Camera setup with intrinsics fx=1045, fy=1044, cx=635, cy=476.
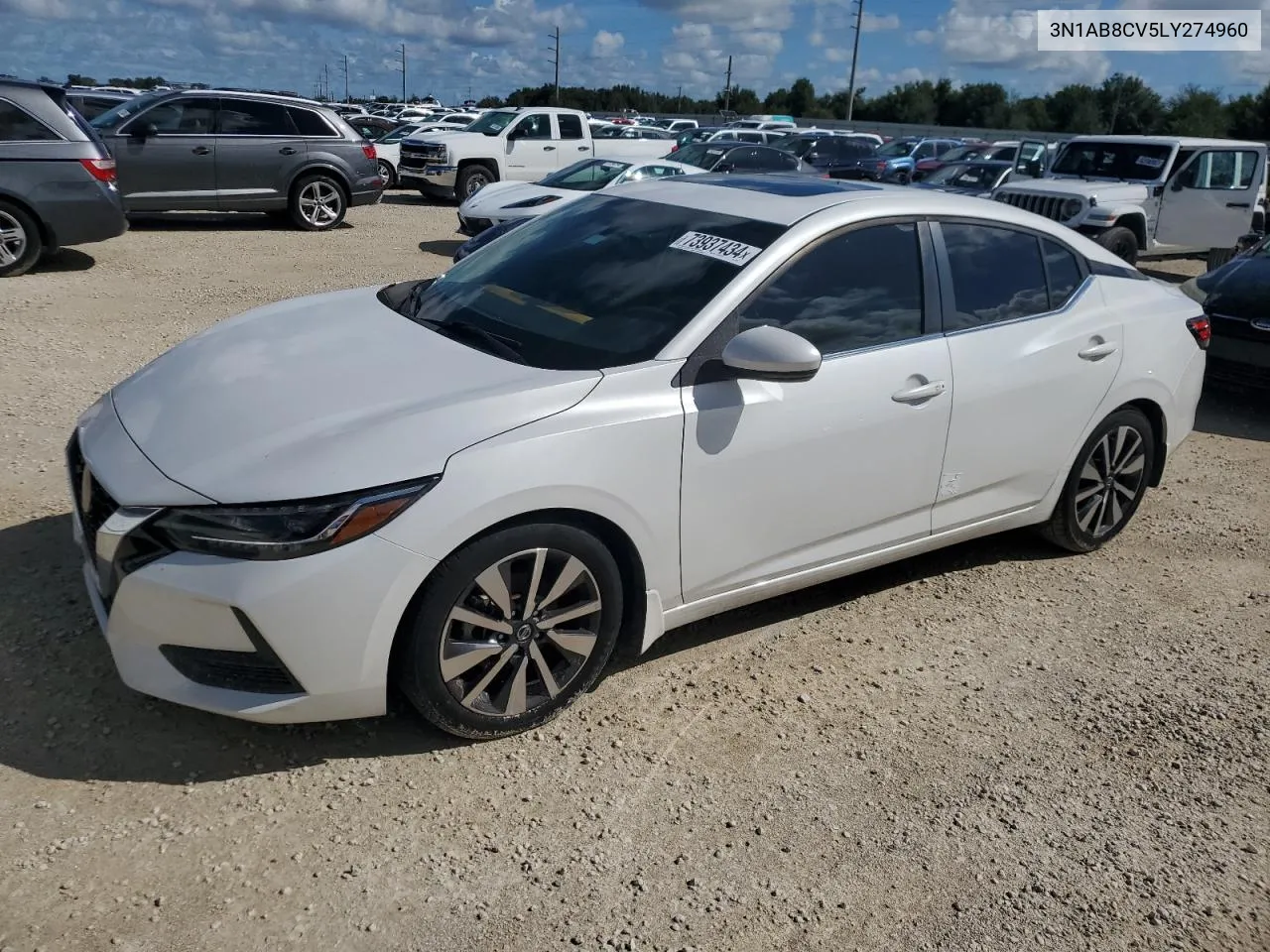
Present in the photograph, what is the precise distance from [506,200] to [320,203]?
3.21 meters

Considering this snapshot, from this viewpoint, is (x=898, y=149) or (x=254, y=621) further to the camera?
(x=898, y=149)

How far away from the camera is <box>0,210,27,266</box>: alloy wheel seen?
9469mm

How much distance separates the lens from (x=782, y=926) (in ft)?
8.68

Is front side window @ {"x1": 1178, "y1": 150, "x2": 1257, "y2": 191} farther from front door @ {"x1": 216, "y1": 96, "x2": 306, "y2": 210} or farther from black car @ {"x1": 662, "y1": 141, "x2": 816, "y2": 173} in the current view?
front door @ {"x1": 216, "y1": 96, "x2": 306, "y2": 210}

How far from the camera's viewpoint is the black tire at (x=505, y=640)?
293cm

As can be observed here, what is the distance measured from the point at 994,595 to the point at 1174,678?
795 mm

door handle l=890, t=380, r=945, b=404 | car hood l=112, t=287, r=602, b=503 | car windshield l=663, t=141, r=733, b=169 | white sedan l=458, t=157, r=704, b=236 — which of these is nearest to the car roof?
door handle l=890, t=380, r=945, b=404

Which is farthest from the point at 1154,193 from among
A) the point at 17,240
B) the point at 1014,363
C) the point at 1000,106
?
the point at 1000,106

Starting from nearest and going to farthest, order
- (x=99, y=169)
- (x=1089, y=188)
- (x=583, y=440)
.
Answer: (x=583, y=440) < (x=99, y=169) < (x=1089, y=188)

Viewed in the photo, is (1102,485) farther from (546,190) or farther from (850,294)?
(546,190)

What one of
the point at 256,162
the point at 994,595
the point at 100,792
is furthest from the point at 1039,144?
the point at 100,792

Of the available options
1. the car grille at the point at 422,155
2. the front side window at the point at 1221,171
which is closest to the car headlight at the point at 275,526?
the front side window at the point at 1221,171

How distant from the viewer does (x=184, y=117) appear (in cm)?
1302

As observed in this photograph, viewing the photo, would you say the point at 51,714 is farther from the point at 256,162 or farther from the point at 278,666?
the point at 256,162
